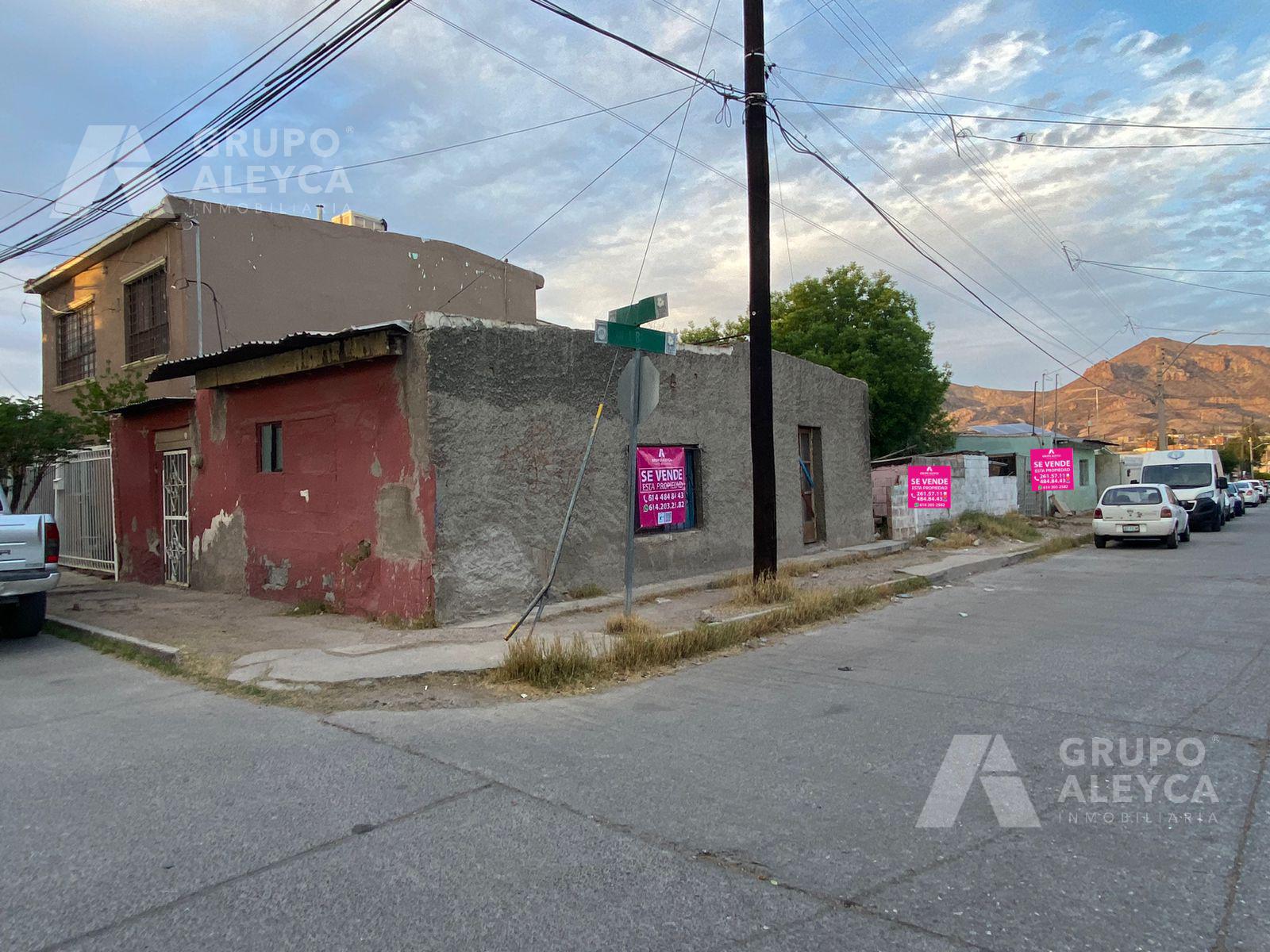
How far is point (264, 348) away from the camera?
978 centimetres

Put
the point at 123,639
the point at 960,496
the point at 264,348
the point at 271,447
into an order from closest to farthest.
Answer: the point at 123,639 < the point at 264,348 < the point at 271,447 < the point at 960,496

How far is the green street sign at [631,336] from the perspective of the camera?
815 cm

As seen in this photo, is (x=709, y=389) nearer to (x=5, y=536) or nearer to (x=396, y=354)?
(x=396, y=354)

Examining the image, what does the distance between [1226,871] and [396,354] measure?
7.99 meters

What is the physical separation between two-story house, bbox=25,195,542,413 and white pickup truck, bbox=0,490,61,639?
21.3 ft

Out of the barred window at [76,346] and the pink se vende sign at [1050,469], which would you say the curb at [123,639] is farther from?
the pink se vende sign at [1050,469]

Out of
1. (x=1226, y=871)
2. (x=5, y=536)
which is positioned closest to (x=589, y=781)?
(x=1226, y=871)

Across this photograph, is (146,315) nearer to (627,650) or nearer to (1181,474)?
(627,650)

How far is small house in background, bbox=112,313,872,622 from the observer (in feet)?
29.6

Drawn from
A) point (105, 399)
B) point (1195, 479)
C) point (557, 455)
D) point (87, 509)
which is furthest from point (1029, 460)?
point (87, 509)

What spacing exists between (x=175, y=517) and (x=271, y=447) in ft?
10.8

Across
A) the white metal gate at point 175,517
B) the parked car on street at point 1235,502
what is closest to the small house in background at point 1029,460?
the parked car on street at point 1235,502

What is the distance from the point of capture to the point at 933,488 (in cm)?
1877

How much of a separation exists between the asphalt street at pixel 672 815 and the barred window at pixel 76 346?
1307 cm
